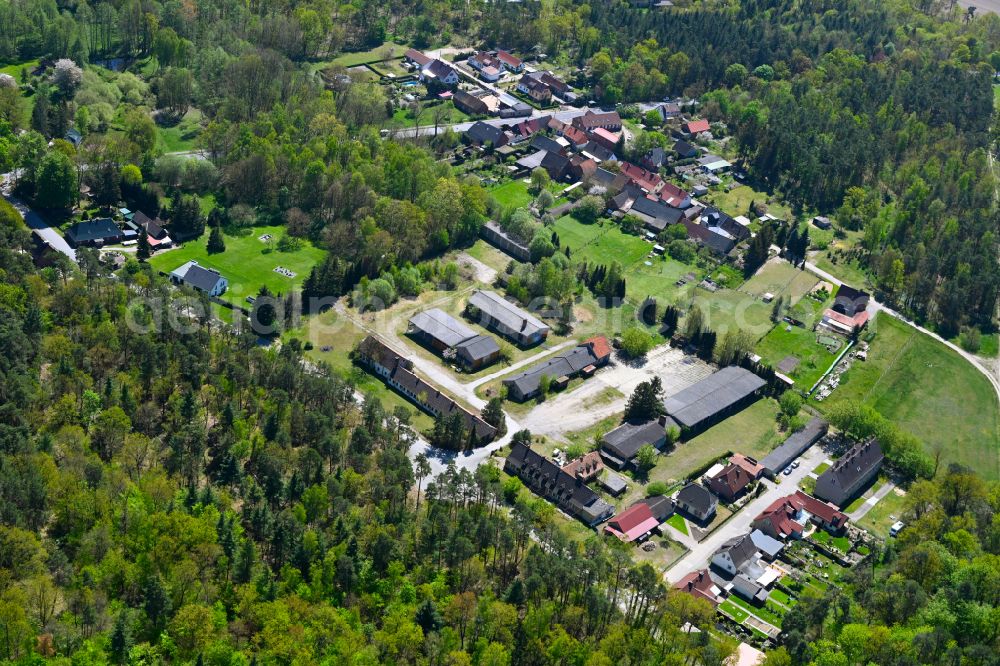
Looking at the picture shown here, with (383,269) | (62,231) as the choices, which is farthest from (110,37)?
(383,269)

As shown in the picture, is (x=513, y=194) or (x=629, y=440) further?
(x=513, y=194)

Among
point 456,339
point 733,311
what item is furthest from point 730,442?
point 456,339

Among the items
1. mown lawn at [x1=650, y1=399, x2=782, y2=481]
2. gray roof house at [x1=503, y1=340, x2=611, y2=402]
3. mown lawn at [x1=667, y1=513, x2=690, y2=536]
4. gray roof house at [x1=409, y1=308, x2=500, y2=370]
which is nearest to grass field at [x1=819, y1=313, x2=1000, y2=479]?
mown lawn at [x1=650, y1=399, x2=782, y2=481]

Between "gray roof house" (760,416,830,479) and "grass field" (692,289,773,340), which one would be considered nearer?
"gray roof house" (760,416,830,479)

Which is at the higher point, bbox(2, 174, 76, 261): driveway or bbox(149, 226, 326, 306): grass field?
bbox(2, 174, 76, 261): driveway

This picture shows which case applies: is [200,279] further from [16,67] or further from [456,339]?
[16,67]

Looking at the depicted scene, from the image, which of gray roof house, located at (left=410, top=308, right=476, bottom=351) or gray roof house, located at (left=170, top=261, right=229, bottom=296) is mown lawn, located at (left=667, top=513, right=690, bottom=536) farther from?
gray roof house, located at (left=170, top=261, right=229, bottom=296)
